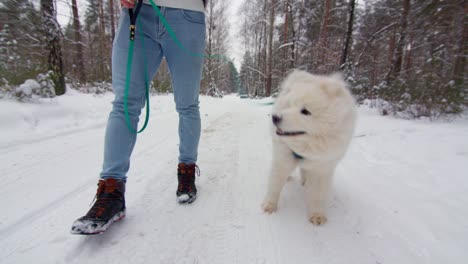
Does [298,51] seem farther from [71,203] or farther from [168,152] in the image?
[71,203]

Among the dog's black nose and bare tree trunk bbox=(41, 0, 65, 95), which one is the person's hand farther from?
bare tree trunk bbox=(41, 0, 65, 95)

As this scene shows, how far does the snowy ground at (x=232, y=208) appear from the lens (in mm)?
1218

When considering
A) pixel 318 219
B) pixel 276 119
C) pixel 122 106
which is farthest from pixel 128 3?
pixel 318 219

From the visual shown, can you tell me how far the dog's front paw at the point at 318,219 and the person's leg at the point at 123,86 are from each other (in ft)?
4.59

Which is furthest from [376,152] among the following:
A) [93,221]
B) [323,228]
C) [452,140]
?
[93,221]

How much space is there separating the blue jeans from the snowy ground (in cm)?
44

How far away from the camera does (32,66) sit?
4793 mm

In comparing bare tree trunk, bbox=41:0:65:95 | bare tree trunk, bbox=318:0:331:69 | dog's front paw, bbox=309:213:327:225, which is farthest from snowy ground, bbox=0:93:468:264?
bare tree trunk, bbox=318:0:331:69

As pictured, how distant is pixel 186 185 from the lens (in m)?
1.76

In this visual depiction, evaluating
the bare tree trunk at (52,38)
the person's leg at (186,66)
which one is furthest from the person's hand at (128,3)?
the bare tree trunk at (52,38)

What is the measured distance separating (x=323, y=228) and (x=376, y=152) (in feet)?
6.44

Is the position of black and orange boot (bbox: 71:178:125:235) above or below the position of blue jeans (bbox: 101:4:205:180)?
below

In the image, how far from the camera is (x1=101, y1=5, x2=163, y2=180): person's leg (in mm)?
1456

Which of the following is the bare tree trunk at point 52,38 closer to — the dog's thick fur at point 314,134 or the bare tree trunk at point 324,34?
the dog's thick fur at point 314,134
